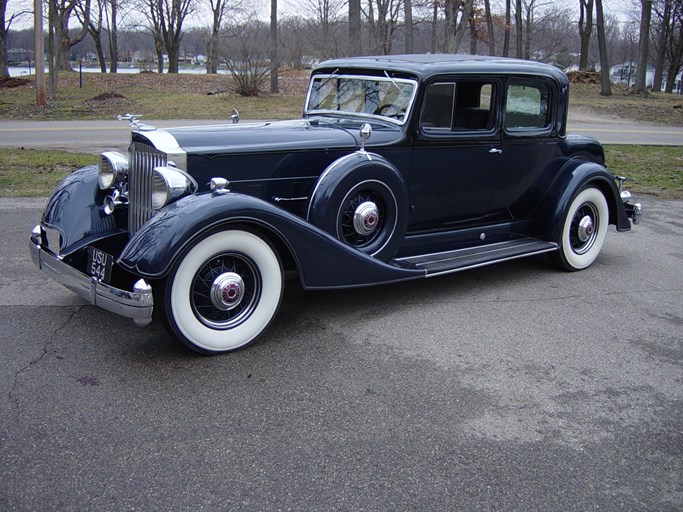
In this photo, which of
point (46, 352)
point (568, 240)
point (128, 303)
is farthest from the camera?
point (568, 240)

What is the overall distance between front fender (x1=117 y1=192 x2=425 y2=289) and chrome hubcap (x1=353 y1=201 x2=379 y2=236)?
268mm

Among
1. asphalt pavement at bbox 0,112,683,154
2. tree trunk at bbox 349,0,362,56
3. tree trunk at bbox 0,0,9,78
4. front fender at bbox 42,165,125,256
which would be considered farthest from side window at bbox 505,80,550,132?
tree trunk at bbox 0,0,9,78

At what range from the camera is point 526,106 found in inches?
226

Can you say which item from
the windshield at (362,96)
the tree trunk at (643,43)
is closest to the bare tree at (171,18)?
the tree trunk at (643,43)

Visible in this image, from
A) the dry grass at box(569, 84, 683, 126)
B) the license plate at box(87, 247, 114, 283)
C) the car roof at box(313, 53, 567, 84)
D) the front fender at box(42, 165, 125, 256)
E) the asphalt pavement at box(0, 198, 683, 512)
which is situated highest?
the dry grass at box(569, 84, 683, 126)

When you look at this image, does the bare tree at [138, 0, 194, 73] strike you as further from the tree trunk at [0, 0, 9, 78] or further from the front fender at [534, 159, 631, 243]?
the front fender at [534, 159, 631, 243]

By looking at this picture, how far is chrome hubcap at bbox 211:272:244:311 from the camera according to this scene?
3.90 m

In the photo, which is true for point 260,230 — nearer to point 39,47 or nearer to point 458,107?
point 458,107

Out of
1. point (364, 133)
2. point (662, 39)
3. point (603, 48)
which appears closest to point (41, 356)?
point (364, 133)

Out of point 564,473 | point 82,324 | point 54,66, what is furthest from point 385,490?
point 54,66

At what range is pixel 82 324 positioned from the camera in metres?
4.39

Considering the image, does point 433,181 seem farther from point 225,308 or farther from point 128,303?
point 128,303

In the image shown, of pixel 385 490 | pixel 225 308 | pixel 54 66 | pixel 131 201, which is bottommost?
pixel 385 490

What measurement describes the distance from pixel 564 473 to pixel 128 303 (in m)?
2.35
